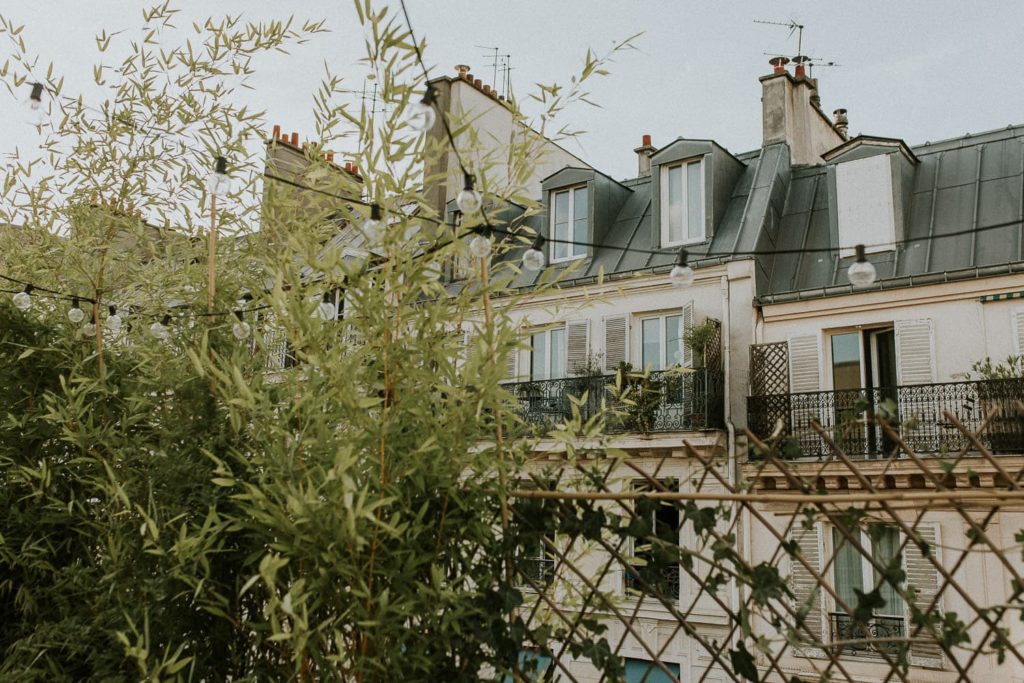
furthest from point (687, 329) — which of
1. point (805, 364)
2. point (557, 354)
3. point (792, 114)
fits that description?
point (792, 114)

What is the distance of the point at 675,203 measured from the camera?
12.8m

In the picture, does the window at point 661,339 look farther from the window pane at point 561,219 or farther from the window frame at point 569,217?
the window pane at point 561,219

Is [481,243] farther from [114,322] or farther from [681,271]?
[114,322]

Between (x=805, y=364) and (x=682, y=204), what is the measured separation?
3.08 m

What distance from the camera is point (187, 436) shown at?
98.3 inches

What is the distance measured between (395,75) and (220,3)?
1507mm

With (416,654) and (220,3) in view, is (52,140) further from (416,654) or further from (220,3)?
(416,654)

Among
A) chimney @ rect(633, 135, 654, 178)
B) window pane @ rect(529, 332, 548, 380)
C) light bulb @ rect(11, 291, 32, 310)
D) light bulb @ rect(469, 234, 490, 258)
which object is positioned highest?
chimney @ rect(633, 135, 654, 178)

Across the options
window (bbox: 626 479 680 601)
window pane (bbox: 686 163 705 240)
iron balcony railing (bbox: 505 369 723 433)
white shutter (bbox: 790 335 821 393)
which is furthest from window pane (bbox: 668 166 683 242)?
window (bbox: 626 479 680 601)

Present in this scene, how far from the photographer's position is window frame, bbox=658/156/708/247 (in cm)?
1240

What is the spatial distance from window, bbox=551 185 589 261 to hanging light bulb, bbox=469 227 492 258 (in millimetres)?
10984

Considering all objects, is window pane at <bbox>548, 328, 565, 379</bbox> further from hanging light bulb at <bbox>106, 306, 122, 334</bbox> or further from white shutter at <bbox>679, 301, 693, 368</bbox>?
hanging light bulb at <bbox>106, 306, 122, 334</bbox>

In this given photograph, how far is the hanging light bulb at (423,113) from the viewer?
6.84 feet

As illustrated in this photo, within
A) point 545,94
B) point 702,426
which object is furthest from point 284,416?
point 702,426
